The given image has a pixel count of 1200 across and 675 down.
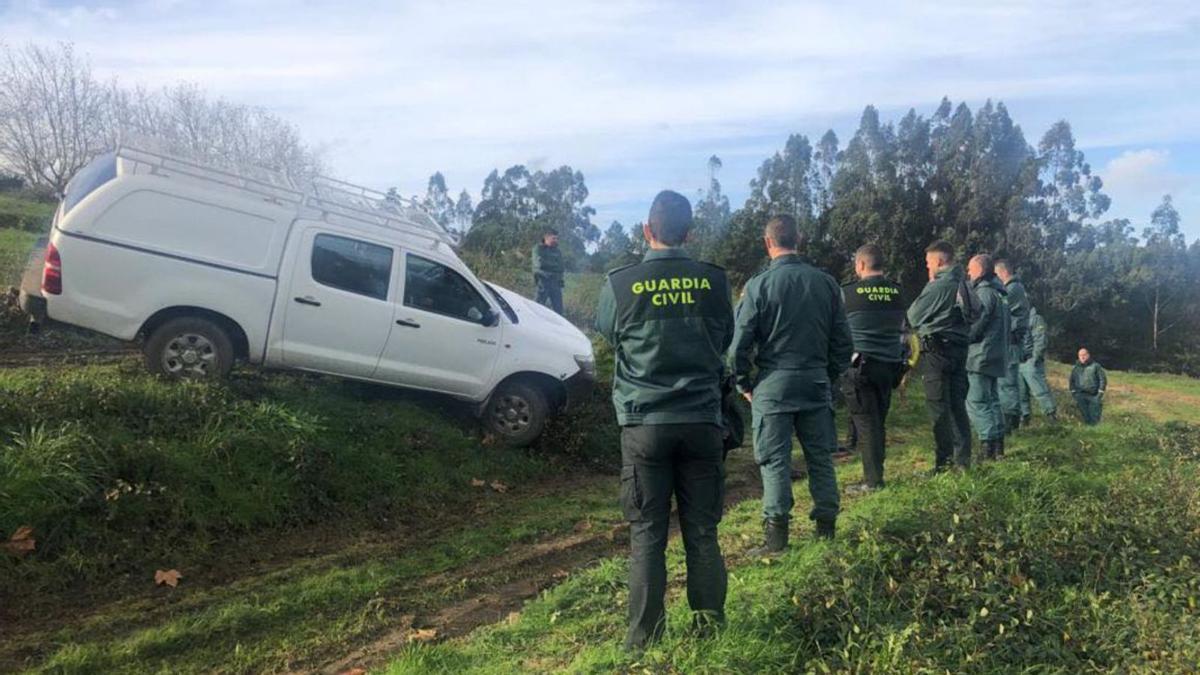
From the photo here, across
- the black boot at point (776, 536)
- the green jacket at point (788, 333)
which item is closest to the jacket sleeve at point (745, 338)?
the green jacket at point (788, 333)

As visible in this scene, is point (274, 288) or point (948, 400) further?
point (274, 288)

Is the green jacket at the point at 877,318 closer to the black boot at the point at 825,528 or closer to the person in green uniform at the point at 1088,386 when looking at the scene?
the black boot at the point at 825,528

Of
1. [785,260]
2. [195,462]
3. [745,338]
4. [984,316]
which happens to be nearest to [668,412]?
[745,338]

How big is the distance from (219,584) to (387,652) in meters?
1.52

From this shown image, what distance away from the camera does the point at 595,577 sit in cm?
480

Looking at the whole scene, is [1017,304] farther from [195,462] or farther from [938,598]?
[195,462]

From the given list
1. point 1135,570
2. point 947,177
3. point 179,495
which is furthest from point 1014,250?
point 179,495

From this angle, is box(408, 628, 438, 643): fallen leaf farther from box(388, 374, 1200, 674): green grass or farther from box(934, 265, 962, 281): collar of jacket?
box(934, 265, 962, 281): collar of jacket

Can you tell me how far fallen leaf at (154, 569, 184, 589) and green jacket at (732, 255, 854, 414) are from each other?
12.2 feet

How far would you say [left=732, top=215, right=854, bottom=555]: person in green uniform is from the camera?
15.1 feet

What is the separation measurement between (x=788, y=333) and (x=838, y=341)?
1.21 feet

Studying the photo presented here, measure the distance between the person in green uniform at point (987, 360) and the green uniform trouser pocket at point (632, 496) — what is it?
15.7 feet

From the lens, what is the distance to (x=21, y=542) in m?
4.79

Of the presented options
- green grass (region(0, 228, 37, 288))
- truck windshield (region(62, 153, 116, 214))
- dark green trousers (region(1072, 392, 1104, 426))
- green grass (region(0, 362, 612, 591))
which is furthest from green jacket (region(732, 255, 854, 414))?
dark green trousers (region(1072, 392, 1104, 426))
